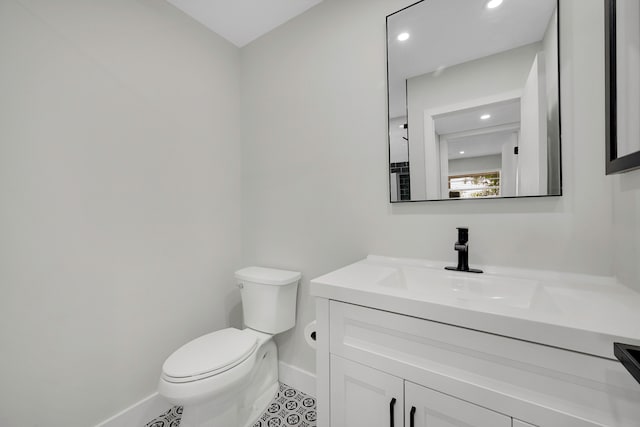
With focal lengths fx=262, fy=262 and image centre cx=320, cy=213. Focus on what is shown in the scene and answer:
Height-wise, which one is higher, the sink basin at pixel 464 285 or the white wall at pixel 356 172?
the white wall at pixel 356 172

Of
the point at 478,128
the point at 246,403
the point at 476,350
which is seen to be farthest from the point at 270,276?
the point at 478,128

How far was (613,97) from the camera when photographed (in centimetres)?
83

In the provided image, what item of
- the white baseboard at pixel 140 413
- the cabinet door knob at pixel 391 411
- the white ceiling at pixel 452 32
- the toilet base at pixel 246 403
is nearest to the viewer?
the cabinet door knob at pixel 391 411

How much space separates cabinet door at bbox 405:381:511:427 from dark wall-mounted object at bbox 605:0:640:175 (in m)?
0.81

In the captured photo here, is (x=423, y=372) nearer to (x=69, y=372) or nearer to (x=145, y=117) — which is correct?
(x=69, y=372)

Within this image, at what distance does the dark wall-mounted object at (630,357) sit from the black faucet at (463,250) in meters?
0.65

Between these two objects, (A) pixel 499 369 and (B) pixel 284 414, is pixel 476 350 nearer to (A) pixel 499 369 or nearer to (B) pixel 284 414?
(A) pixel 499 369

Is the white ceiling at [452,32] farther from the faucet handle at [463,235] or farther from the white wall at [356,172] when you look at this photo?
the faucet handle at [463,235]

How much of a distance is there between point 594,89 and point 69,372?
2.46 meters

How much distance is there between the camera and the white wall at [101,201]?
1.10 m

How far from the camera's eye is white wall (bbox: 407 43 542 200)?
3.60ft

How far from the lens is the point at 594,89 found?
94cm

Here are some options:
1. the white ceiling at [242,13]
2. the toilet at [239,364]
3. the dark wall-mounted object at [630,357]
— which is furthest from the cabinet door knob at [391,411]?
the white ceiling at [242,13]

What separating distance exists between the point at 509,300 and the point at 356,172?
907 millimetres
